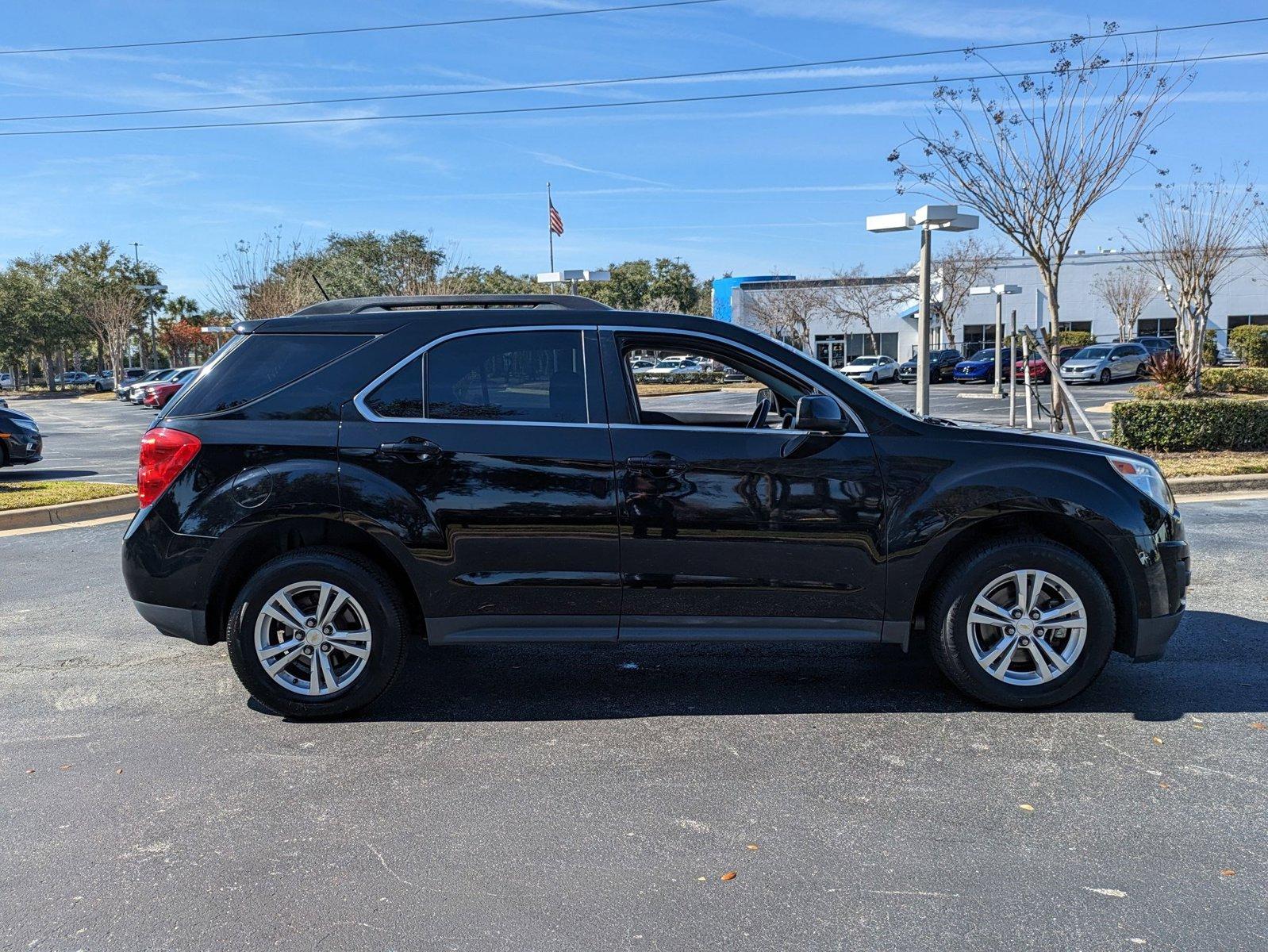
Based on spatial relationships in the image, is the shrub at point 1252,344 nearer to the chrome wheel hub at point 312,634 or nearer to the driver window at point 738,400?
the driver window at point 738,400

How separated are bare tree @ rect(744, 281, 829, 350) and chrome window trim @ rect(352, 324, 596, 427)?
57.7 m

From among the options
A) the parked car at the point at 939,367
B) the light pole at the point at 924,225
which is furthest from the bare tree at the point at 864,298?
the light pole at the point at 924,225

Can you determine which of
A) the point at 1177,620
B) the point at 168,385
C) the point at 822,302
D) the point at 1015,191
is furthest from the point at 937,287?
the point at 1177,620

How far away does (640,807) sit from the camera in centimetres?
379

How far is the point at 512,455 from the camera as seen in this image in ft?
15.0

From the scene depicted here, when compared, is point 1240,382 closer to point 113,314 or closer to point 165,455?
point 165,455

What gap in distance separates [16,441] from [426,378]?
41.4 ft

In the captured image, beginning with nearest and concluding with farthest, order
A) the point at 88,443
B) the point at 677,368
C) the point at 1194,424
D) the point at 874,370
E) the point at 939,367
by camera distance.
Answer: the point at 1194,424, the point at 88,443, the point at 939,367, the point at 677,368, the point at 874,370

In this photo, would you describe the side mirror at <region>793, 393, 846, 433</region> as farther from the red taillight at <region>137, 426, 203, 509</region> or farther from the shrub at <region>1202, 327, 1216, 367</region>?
the shrub at <region>1202, 327, 1216, 367</region>

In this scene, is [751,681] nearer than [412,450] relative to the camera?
No

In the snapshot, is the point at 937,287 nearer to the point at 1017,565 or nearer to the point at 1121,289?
the point at 1121,289

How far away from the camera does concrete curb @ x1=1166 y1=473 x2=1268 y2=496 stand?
38.2 ft

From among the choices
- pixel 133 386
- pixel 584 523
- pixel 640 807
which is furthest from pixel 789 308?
pixel 640 807

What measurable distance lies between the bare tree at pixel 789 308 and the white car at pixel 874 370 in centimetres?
1234
